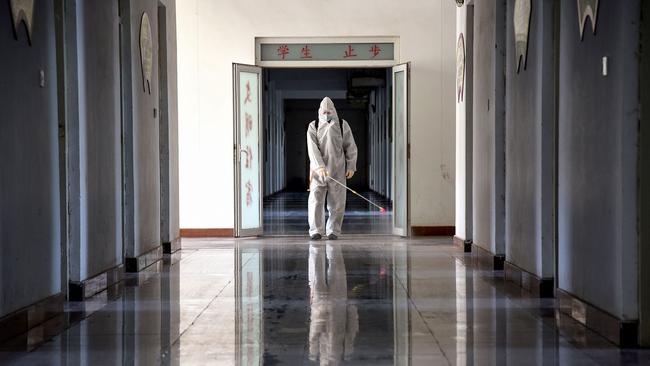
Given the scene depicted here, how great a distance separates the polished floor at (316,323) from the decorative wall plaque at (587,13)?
1.53 meters

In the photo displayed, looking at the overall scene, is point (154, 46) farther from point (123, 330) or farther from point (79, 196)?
point (123, 330)

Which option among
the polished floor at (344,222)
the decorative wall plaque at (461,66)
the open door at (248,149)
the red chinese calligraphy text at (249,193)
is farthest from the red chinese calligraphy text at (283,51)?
the decorative wall plaque at (461,66)

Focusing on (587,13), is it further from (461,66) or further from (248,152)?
(248,152)

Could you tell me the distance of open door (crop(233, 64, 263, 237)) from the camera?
10930 millimetres

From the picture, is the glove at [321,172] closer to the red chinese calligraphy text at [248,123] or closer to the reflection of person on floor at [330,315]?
the red chinese calligraphy text at [248,123]

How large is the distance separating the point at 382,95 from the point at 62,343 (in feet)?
70.7

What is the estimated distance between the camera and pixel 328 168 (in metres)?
11.0

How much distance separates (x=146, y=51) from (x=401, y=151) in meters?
4.27

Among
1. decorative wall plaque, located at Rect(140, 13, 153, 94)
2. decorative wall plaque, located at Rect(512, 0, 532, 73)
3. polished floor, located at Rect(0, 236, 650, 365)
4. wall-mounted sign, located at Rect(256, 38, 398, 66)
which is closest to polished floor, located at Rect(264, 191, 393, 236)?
wall-mounted sign, located at Rect(256, 38, 398, 66)

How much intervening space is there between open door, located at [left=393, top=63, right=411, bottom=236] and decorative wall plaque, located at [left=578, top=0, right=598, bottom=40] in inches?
248

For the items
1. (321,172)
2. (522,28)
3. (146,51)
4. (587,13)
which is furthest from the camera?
(321,172)

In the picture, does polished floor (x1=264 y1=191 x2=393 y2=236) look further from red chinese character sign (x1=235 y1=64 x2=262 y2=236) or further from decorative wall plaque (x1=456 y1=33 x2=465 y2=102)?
decorative wall plaque (x1=456 y1=33 x2=465 y2=102)

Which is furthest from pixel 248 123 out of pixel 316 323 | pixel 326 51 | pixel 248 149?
pixel 316 323

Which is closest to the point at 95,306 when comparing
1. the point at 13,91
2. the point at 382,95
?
the point at 13,91
